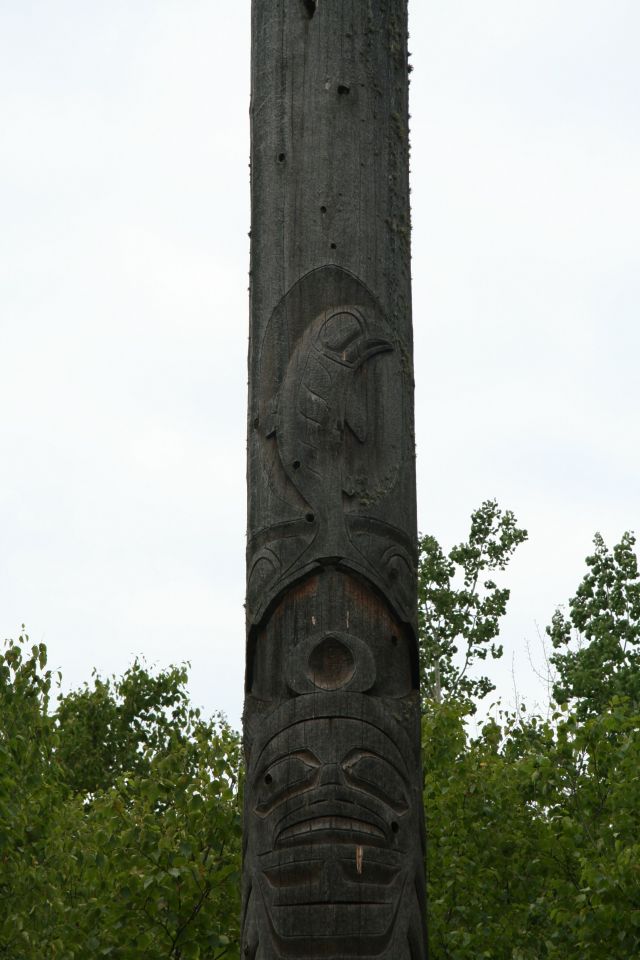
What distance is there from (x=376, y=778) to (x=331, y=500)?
45.6 inches

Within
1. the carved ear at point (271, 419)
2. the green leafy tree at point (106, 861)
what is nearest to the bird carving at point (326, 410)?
the carved ear at point (271, 419)

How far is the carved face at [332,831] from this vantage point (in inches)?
195

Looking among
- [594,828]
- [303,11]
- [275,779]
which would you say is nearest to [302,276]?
[303,11]

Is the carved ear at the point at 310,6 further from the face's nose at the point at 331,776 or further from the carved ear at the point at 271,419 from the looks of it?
the face's nose at the point at 331,776

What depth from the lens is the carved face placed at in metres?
4.96

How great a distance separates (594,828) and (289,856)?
867cm

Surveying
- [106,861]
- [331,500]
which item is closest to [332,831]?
[331,500]

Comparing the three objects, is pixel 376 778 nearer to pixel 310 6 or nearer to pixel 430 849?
pixel 310 6

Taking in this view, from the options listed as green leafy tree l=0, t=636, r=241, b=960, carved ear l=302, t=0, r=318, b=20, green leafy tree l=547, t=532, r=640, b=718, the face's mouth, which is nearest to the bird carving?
the face's mouth

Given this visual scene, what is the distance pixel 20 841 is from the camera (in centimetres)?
1113

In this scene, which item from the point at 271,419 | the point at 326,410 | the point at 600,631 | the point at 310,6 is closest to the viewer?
the point at 326,410

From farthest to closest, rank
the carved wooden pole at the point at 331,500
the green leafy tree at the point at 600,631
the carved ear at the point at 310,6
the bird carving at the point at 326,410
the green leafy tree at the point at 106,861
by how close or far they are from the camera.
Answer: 1. the green leafy tree at the point at 600,631
2. the green leafy tree at the point at 106,861
3. the carved ear at the point at 310,6
4. the bird carving at the point at 326,410
5. the carved wooden pole at the point at 331,500

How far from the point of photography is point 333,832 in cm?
504

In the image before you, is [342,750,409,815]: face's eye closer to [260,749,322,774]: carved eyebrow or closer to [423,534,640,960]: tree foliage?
[260,749,322,774]: carved eyebrow
